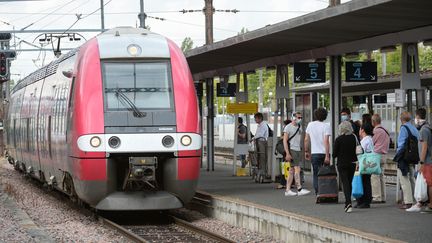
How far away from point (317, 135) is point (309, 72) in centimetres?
480

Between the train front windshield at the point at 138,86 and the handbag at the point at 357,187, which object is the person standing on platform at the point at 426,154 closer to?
the handbag at the point at 357,187

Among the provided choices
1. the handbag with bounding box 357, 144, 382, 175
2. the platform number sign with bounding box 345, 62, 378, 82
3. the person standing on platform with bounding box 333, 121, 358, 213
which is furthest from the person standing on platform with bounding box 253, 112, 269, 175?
the person standing on platform with bounding box 333, 121, 358, 213

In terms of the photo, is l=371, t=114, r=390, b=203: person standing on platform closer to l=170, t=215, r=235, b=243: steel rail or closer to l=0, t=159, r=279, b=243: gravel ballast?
l=0, t=159, r=279, b=243: gravel ballast

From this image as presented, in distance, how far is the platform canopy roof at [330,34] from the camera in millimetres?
13211

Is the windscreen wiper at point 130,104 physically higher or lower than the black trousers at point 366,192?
higher

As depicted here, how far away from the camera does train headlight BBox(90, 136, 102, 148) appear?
1466cm

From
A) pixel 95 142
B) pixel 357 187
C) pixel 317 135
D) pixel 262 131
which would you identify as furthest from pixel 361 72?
pixel 95 142

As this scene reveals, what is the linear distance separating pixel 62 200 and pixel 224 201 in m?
6.52

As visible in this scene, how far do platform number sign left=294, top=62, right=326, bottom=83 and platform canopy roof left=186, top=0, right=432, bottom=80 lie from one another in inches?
8.5

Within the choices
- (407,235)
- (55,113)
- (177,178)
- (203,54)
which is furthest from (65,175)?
(407,235)

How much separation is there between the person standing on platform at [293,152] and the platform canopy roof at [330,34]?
1.67 metres

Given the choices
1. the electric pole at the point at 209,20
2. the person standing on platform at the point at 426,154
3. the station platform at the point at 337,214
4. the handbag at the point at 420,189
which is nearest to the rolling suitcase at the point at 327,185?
the station platform at the point at 337,214

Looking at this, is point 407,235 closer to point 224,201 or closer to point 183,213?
point 224,201

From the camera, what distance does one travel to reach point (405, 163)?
13.7m
